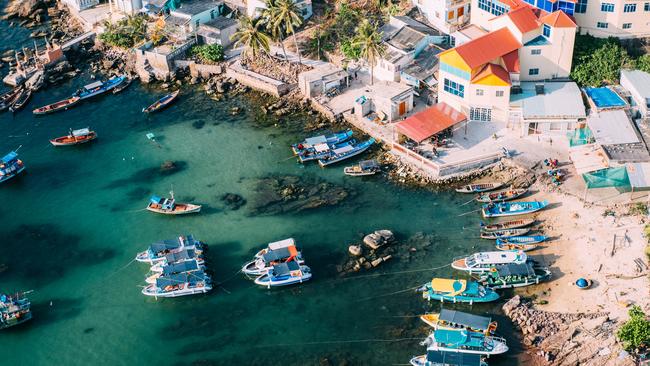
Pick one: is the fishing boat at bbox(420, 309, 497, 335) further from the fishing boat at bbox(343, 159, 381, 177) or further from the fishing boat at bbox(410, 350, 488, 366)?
the fishing boat at bbox(343, 159, 381, 177)

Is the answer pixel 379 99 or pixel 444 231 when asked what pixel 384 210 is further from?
pixel 379 99

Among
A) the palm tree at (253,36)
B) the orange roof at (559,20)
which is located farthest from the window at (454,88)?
the palm tree at (253,36)

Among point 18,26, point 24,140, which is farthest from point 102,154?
point 18,26

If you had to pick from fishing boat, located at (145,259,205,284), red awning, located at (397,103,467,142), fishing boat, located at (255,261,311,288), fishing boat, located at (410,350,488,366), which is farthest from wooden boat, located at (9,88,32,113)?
fishing boat, located at (410,350,488,366)

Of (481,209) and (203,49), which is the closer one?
(481,209)

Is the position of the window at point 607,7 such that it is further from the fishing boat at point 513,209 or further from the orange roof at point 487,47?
the fishing boat at point 513,209

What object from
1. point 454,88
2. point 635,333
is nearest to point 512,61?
point 454,88

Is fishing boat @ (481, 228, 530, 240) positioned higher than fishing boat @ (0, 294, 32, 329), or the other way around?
fishing boat @ (481, 228, 530, 240)
